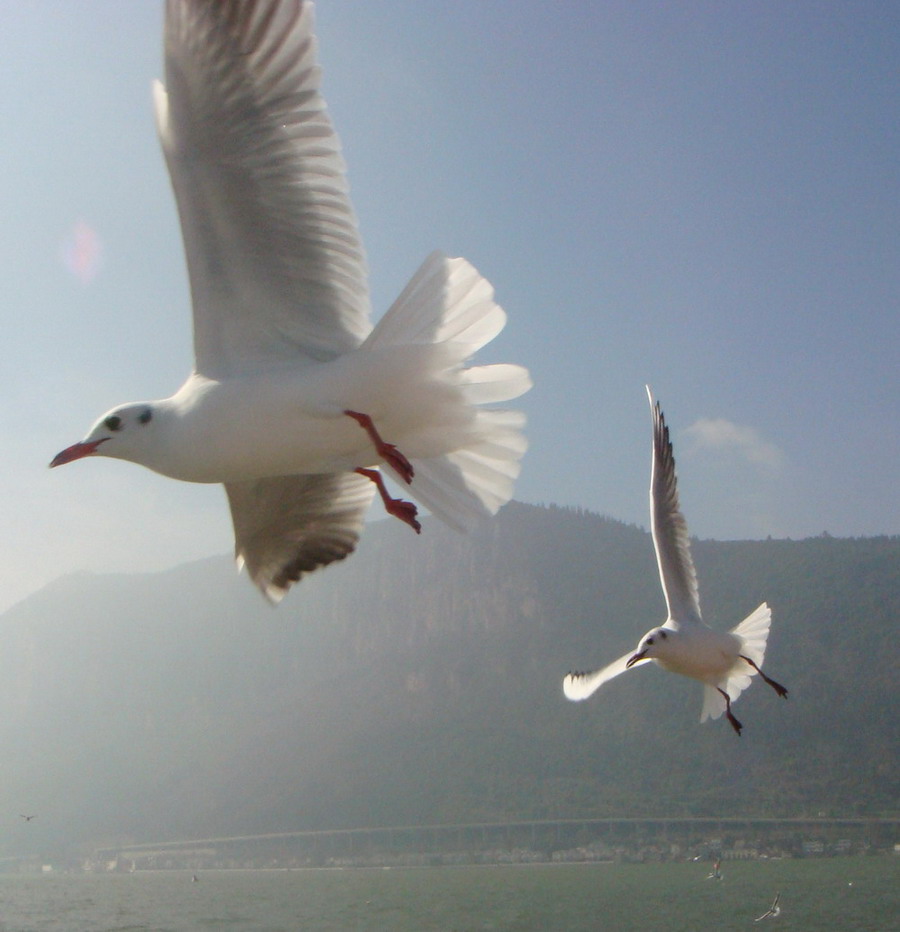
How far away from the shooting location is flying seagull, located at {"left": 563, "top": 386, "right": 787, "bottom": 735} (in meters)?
8.35

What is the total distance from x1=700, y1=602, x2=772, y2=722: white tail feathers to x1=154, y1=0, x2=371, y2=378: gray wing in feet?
19.7

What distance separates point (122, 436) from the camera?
11.6 feet

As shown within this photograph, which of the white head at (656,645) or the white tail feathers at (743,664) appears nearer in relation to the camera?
the white head at (656,645)

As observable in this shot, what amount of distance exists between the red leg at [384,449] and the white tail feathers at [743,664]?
19.1 ft

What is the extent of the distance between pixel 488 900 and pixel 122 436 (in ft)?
190

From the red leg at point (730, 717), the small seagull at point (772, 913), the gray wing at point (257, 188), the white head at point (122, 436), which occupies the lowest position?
the small seagull at point (772, 913)

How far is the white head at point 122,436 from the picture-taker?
3.52 metres

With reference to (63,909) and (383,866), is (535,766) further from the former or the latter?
(63,909)

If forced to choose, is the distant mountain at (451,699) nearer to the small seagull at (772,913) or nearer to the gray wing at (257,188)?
the small seagull at (772,913)

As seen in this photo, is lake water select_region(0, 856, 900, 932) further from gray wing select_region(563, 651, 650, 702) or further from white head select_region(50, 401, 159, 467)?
white head select_region(50, 401, 159, 467)

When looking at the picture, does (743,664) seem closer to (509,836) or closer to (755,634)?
(755,634)

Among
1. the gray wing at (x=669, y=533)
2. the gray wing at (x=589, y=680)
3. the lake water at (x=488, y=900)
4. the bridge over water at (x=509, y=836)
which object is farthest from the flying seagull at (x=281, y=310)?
the bridge over water at (x=509, y=836)

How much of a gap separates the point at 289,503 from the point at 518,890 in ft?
208

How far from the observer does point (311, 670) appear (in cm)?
10038
